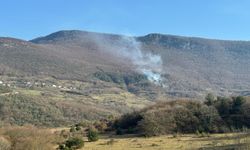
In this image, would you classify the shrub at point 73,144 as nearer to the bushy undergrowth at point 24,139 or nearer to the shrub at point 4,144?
the bushy undergrowth at point 24,139

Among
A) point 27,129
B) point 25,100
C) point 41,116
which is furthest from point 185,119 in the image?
point 25,100

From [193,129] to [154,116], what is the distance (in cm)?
425

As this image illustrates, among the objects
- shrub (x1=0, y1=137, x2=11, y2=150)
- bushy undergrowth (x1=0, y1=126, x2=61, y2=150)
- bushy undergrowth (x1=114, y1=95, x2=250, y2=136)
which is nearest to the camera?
shrub (x1=0, y1=137, x2=11, y2=150)

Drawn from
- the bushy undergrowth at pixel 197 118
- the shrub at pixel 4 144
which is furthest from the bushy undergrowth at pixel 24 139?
the bushy undergrowth at pixel 197 118

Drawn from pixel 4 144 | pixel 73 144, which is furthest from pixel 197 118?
pixel 4 144

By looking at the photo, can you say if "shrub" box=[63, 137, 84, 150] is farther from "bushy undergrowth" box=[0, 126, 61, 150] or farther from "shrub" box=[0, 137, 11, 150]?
"shrub" box=[0, 137, 11, 150]

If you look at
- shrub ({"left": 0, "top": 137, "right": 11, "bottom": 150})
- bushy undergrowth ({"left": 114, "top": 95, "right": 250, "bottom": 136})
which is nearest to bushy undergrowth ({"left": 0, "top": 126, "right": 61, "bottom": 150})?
shrub ({"left": 0, "top": 137, "right": 11, "bottom": 150})

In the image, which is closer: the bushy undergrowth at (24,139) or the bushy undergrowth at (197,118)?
the bushy undergrowth at (24,139)

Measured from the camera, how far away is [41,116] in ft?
276

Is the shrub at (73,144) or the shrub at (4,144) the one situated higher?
the shrub at (4,144)

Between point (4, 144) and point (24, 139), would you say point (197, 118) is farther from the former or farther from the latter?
point (4, 144)

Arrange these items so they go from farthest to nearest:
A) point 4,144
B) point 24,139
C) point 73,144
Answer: point 73,144 → point 24,139 → point 4,144

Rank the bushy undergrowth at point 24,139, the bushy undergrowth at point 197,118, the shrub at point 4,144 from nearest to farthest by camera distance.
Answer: the shrub at point 4,144 < the bushy undergrowth at point 24,139 < the bushy undergrowth at point 197,118

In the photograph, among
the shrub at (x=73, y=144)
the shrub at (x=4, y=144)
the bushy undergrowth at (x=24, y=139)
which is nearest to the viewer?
the shrub at (x=4, y=144)
